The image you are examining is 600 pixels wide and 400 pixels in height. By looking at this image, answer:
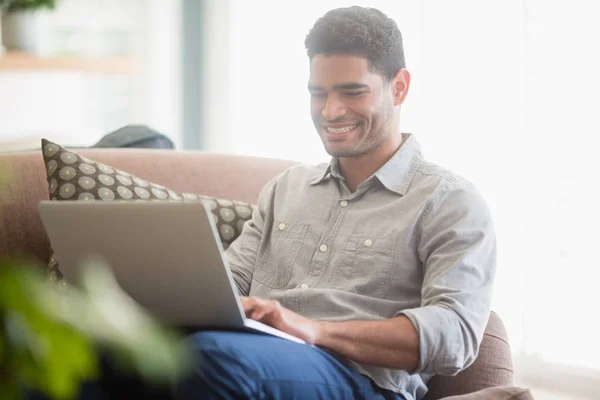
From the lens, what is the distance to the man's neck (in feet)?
5.55

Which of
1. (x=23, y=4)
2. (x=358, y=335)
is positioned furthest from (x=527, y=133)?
(x=23, y=4)

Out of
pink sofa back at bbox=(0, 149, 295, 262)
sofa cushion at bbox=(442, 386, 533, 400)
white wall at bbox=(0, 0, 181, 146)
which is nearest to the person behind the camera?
sofa cushion at bbox=(442, 386, 533, 400)

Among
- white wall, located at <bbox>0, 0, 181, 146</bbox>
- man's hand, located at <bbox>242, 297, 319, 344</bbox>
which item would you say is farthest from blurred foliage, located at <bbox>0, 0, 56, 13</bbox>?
white wall, located at <bbox>0, 0, 181, 146</bbox>

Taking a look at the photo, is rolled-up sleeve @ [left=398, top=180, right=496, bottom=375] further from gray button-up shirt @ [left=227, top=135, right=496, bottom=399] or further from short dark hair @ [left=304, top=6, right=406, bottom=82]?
short dark hair @ [left=304, top=6, right=406, bottom=82]

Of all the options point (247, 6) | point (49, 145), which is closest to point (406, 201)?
point (49, 145)

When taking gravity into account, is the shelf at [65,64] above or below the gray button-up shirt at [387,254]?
above

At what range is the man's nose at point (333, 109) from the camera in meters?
1.66

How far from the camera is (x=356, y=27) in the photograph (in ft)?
5.46

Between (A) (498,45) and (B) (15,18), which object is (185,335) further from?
(A) (498,45)

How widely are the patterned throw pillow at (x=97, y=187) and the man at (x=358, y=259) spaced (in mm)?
69

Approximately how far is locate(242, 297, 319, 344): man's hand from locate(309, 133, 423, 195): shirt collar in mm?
367

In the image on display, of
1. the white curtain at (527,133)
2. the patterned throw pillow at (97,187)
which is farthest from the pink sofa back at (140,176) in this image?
the white curtain at (527,133)

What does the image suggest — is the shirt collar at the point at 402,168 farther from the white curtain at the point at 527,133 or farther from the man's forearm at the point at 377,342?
the white curtain at the point at 527,133

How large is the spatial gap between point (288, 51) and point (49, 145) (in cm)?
187
